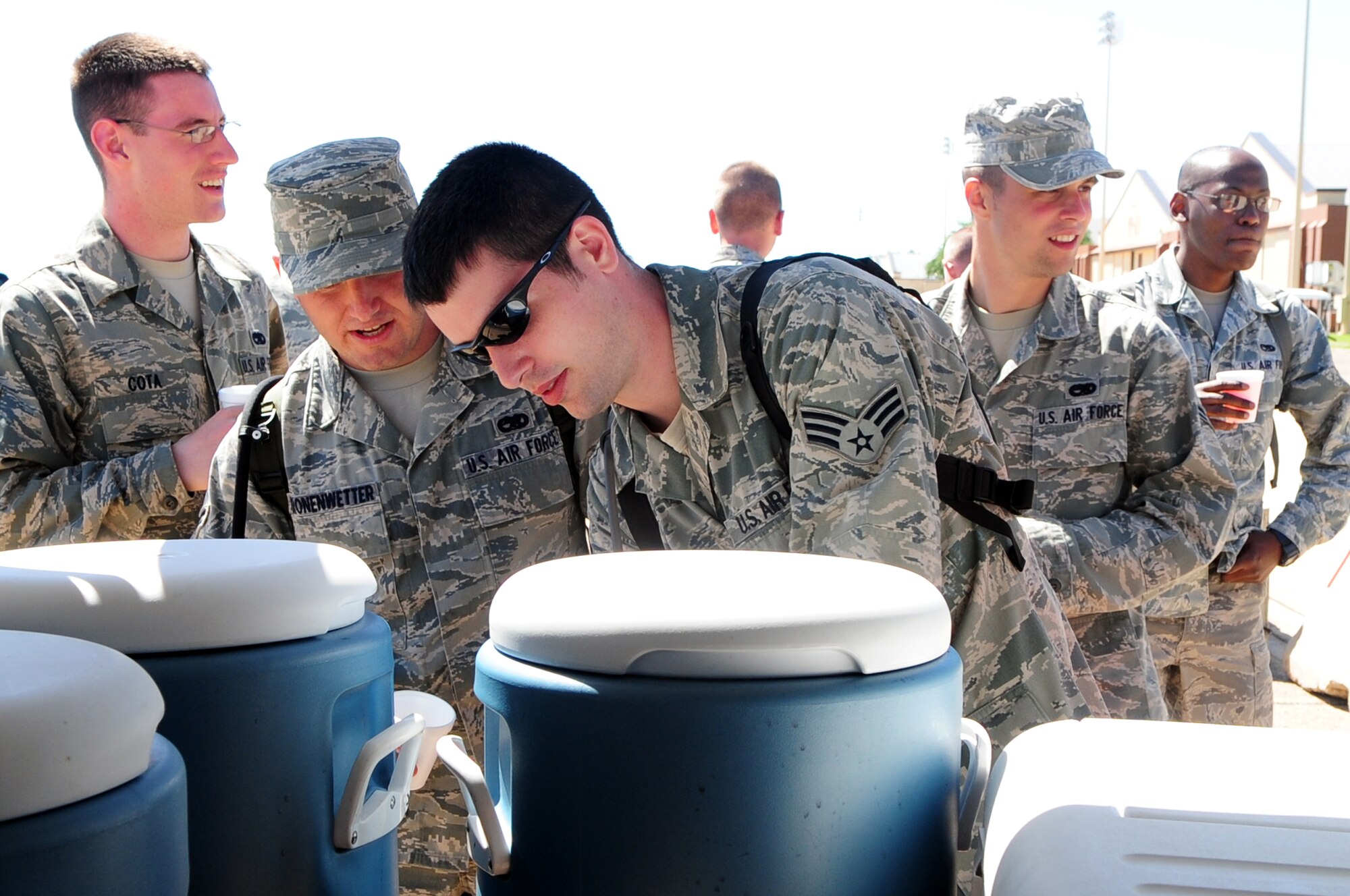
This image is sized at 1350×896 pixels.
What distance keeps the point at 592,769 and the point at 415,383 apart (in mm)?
1838

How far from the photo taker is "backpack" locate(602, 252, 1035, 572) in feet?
6.13

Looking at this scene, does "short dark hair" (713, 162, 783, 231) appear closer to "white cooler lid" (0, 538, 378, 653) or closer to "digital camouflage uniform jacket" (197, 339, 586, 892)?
"digital camouflage uniform jacket" (197, 339, 586, 892)

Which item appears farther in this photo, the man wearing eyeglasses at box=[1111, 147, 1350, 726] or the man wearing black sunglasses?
the man wearing eyeglasses at box=[1111, 147, 1350, 726]

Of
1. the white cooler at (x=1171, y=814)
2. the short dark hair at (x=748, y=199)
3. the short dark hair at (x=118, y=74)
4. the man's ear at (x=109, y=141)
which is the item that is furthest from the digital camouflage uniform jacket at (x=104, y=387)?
the short dark hair at (x=748, y=199)

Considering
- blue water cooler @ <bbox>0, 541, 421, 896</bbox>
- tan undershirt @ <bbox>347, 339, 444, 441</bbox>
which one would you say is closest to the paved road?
tan undershirt @ <bbox>347, 339, 444, 441</bbox>

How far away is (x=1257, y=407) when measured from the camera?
3721 millimetres

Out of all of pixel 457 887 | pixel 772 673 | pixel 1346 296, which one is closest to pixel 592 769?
pixel 772 673

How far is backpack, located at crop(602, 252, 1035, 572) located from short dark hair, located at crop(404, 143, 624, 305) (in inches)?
11.5

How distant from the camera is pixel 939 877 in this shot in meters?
0.99

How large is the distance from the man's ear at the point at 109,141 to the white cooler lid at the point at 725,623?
2.73 meters

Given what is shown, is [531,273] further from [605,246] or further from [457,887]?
[457,887]

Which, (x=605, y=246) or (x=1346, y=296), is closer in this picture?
(x=605, y=246)

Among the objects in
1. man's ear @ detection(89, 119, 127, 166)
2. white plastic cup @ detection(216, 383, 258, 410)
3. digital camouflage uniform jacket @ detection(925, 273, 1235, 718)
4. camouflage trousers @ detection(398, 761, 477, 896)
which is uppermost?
man's ear @ detection(89, 119, 127, 166)

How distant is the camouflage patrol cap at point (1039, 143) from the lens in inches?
125
